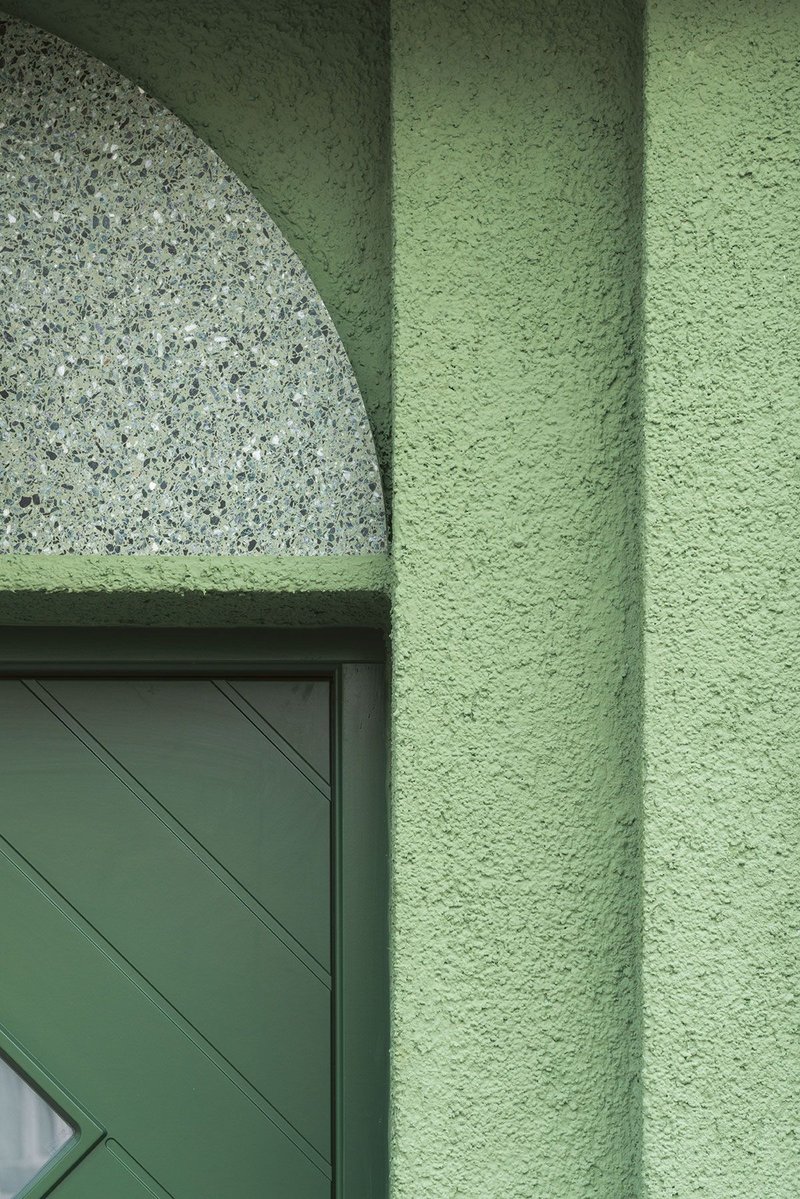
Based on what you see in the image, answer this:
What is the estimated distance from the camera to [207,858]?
187 centimetres

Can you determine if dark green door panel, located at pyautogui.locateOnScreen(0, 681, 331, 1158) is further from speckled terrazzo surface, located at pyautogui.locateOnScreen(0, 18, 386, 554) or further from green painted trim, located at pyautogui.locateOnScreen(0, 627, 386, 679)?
speckled terrazzo surface, located at pyautogui.locateOnScreen(0, 18, 386, 554)

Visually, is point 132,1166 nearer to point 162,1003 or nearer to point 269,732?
point 162,1003

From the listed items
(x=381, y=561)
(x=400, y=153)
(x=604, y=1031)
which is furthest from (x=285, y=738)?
(x=400, y=153)

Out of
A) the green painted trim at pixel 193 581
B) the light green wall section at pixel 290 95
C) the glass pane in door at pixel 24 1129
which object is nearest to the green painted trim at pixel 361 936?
the green painted trim at pixel 193 581

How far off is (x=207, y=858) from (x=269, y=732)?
229 mm

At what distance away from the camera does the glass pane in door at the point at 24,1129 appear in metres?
1.82

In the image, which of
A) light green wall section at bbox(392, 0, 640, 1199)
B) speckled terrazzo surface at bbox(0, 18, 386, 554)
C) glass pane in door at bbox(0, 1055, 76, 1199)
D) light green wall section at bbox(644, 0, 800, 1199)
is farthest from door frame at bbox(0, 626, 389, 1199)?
light green wall section at bbox(644, 0, 800, 1199)

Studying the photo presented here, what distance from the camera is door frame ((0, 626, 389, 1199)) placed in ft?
6.00

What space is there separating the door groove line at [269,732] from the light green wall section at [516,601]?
0.39 meters

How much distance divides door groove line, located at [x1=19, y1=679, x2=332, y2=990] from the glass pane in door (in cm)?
44

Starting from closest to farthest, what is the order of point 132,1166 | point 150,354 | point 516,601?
point 516,601, point 150,354, point 132,1166

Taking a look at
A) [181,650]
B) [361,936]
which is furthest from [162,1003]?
[181,650]

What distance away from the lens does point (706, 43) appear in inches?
59.4

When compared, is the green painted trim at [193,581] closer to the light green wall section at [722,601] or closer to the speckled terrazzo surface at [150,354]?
the speckled terrazzo surface at [150,354]
